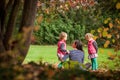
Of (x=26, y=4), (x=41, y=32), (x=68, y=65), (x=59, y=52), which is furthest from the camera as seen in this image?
(x=41, y=32)

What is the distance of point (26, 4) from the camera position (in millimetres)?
6805

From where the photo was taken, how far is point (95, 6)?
27.9 metres

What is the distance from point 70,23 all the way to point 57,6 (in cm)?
142

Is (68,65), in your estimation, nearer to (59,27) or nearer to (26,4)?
(26,4)

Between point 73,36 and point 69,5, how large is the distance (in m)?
2.05

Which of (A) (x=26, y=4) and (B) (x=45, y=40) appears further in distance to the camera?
(B) (x=45, y=40)

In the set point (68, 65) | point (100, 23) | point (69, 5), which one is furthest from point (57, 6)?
point (68, 65)

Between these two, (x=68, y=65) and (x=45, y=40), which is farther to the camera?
(x=45, y=40)

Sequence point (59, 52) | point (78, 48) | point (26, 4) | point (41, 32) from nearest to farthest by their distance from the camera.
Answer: point (26, 4)
point (78, 48)
point (59, 52)
point (41, 32)

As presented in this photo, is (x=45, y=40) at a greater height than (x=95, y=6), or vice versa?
(x=95, y=6)

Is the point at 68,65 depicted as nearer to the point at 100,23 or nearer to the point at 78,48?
the point at 78,48

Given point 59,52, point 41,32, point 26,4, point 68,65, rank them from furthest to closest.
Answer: point 41,32
point 59,52
point 26,4
point 68,65

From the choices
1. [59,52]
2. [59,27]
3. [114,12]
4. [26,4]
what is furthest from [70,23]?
[26,4]

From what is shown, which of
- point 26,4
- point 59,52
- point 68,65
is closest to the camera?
point 68,65
